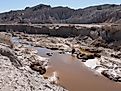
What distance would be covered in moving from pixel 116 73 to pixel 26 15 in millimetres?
136454

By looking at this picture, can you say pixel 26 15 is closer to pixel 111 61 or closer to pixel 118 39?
pixel 118 39

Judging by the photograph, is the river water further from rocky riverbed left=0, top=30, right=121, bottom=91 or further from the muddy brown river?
rocky riverbed left=0, top=30, right=121, bottom=91

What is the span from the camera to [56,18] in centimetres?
15938

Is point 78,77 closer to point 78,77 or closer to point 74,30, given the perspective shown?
point 78,77

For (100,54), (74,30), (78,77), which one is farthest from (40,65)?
(74,30)

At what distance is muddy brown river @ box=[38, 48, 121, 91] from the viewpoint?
103ft

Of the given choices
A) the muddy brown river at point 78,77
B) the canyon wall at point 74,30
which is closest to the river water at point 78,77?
the muddy brown river at point 78,77

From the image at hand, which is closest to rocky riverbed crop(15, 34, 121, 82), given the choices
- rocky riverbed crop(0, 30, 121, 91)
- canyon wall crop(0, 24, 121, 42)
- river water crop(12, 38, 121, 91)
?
rocky riverbed crop(0, 30, 121, 91)

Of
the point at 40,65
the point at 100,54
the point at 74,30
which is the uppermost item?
the point at 74,30

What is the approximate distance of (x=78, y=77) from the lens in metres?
35.5

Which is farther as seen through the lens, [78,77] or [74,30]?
[74,30]

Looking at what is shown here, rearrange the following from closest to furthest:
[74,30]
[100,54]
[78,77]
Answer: [78,77] < [100,54] < [74,30]

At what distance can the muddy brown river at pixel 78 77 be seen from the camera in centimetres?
3125

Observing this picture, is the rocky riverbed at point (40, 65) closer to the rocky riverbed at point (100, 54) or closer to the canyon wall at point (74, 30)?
the rocky riverbed at point (100, 54)
